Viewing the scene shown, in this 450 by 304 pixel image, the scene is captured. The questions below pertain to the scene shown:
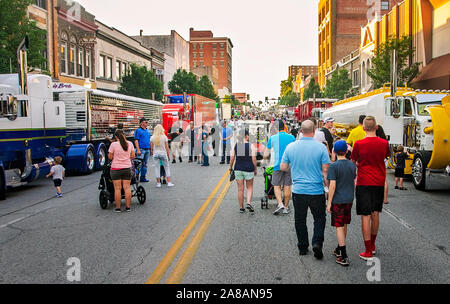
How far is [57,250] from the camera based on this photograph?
22.9 feet

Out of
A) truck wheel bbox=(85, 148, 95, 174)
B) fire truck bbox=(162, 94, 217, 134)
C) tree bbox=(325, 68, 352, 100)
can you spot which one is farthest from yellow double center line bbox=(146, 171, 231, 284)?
tree bbox=(325, 68, 352, 100)

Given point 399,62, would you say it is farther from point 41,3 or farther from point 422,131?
point 41,3

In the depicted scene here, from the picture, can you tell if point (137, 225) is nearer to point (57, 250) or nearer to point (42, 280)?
point (57, 250)

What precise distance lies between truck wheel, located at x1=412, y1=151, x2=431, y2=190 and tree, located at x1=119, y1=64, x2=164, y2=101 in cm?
3221

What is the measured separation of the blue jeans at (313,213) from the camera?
247 inches

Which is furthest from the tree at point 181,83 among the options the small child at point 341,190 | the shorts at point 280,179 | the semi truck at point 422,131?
the small child at point 341,190

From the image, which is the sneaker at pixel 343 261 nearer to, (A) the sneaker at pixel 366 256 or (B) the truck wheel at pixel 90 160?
(A) the sneaker at pixel 366 256

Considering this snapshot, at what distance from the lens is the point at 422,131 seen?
43.1ft

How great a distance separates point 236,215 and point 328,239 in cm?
244

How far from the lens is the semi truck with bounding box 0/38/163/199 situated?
13000 millimetres

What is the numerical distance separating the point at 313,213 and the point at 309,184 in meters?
0.41

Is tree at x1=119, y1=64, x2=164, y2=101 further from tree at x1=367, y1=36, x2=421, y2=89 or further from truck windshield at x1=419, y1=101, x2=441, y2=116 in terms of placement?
truck windshield at x1=419, y1=101, x2=441, y2=116

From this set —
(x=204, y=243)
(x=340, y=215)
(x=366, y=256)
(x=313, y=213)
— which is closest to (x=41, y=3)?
(x=204, y=243)

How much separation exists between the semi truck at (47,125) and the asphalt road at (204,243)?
2.02 metres
